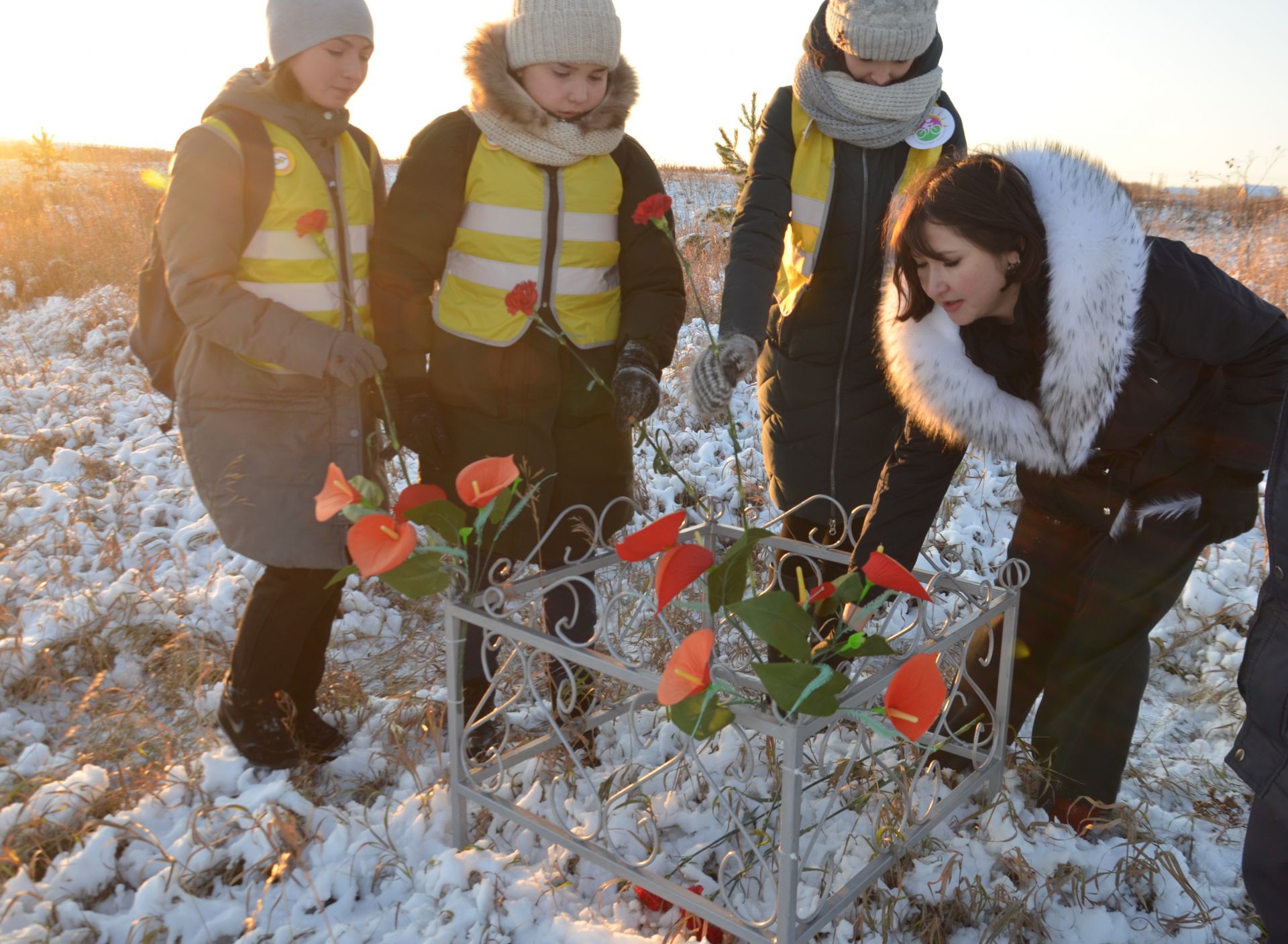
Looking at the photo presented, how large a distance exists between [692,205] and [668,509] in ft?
26.1

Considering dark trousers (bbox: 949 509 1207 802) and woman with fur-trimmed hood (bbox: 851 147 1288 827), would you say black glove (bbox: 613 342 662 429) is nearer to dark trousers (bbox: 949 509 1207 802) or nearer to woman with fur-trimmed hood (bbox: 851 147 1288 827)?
woman with fur-trimmed hood (bbox: 851 147 1288 827)

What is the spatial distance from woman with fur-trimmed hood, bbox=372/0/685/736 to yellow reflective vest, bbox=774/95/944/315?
0.32m

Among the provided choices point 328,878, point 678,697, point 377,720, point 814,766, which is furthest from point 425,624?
point 678,697

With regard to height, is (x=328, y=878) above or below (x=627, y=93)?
below

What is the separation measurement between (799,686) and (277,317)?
130 centimetres

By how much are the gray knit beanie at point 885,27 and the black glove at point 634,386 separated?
85 cm

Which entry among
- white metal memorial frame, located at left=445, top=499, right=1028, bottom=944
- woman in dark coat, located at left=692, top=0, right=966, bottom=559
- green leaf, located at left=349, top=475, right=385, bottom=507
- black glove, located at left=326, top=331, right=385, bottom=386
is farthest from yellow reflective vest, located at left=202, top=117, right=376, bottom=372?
woman in dark coat, located at left=692, top=0, right=966, bottom=559

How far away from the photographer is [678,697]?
1.36 meters

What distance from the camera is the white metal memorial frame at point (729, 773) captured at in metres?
1.59

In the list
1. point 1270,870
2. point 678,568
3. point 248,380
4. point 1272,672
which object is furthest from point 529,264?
point 1270,870

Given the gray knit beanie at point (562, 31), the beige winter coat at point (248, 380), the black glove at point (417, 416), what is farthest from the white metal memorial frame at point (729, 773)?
the gray knit beanie at point (562, 31)

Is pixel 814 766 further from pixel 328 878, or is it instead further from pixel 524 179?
pixel 524 179

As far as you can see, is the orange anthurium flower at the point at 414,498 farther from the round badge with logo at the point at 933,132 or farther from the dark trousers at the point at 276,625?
the round badge with logo at the point at 933,132

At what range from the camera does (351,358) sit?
77.0 inches
